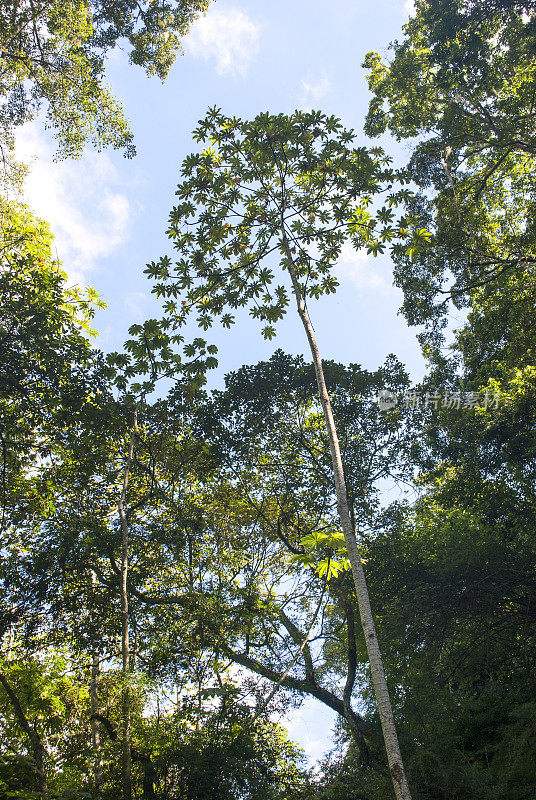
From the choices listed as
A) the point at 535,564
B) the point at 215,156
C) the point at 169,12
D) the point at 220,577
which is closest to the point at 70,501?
the point at 220,577

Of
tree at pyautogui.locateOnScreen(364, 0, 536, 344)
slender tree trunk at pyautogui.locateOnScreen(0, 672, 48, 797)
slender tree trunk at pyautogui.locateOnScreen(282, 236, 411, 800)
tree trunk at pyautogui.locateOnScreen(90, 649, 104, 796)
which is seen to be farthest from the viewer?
tree at pyautogui.locateOnScreen(364, 0, 536, 344)

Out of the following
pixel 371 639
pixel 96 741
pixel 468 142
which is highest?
pixel 468 142

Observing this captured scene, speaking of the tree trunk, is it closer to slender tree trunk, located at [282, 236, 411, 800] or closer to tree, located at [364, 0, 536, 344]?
slender tree trunk, located at [282, 236, 411, 800]

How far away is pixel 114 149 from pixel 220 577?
1004cm

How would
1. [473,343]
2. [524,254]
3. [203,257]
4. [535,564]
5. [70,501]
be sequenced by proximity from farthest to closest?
[473,343]
[70,501]
[524,254]
[535,564]
[203,257]

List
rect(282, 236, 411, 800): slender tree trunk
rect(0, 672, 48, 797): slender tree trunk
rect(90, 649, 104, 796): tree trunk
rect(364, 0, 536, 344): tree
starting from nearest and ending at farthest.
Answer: rect(282, 236, 411, 800): slender tree trunk, rect(0, 672, 48, 797): slender tree trunk, rect(90, 649, 104, 796): tree trunk, rect(364, 0, 536, 344): tree

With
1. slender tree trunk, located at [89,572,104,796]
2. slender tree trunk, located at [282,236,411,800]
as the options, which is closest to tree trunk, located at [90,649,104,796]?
slender tree trunk, located at [89,572,104,796]

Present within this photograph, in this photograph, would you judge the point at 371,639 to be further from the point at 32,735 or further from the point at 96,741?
the point at 96,741


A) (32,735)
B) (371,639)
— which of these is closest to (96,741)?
(32,735)

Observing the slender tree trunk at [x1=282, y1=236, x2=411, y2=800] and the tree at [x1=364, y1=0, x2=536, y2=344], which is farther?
the tree at [x1=364, y1=0, x2=536, y2=344]

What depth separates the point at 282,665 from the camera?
37.0ft

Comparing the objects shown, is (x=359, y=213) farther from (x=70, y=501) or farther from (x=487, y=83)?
(x=70, y=501)

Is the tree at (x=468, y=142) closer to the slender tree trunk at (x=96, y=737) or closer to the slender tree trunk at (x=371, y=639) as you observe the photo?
the slender tree trunk at (x=371, y=639)

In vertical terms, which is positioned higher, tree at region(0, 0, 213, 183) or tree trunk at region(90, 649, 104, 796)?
tree at region(0, 0, 213, 183)
